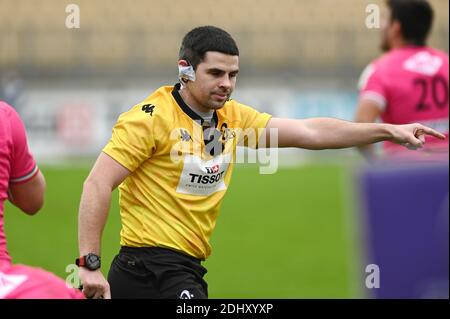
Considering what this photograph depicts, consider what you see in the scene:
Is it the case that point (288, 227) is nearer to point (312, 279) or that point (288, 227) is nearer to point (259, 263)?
point (259, 263)

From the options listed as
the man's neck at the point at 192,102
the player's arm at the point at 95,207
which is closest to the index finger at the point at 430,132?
the man's neck at the point at 192,102

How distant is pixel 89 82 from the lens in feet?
69.4

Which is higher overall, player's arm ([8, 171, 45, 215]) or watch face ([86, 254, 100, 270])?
player's arm ([8, 171, 45, 215])

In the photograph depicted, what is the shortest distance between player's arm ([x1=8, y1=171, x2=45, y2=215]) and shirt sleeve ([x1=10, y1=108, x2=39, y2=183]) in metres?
0.04

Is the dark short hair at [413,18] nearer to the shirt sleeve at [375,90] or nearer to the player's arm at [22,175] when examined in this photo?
the shirt sleeve at [375,90]

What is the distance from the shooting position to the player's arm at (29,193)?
4211 mm

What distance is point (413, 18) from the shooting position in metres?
6.79

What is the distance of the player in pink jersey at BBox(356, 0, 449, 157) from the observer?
6.58 m

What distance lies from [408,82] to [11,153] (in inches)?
137

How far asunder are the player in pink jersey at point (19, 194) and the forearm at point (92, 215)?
0.86ft

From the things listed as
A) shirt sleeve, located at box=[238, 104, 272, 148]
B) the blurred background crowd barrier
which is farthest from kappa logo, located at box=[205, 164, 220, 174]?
the blurred background crowd barrier
